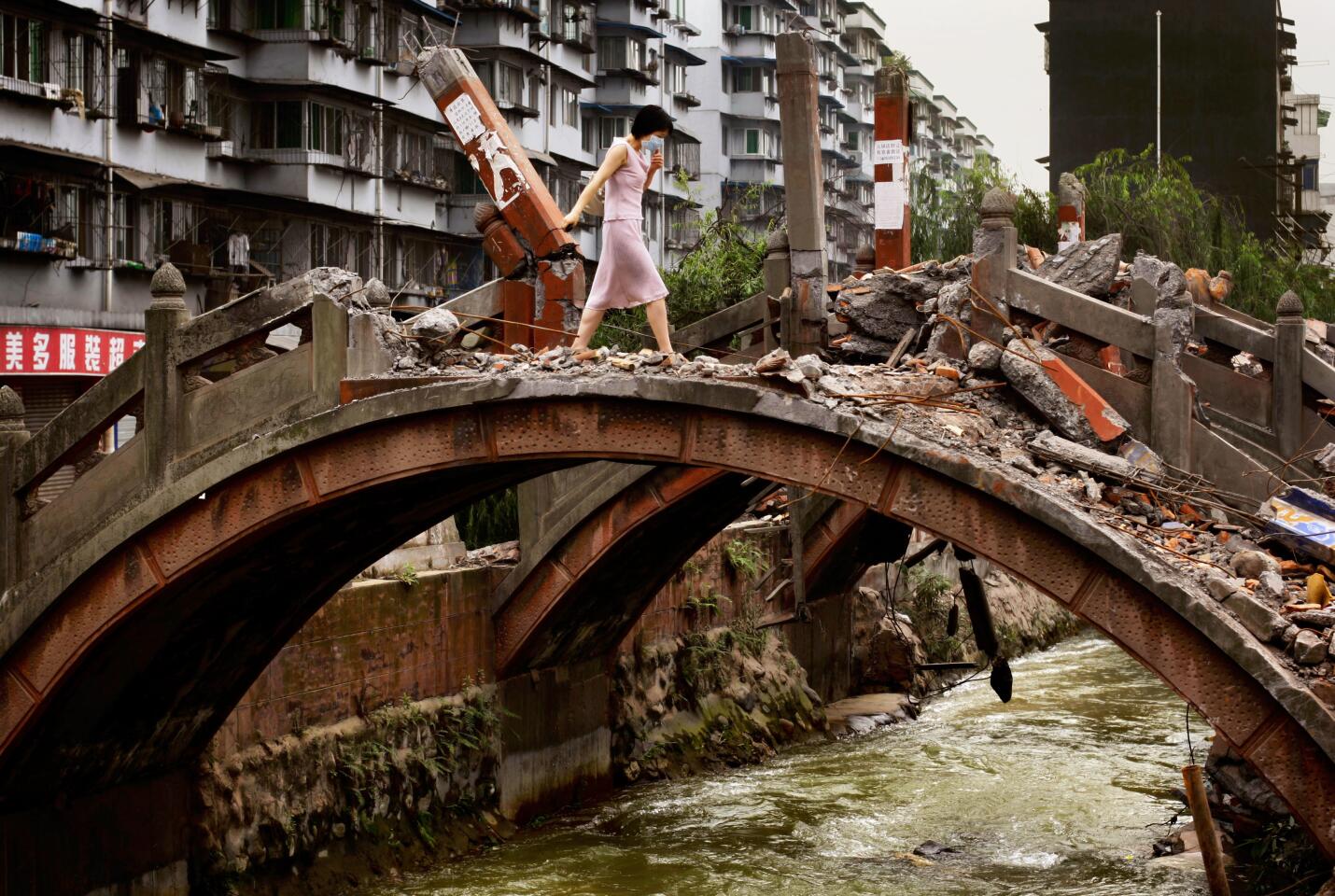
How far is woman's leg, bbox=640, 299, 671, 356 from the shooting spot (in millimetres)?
11523

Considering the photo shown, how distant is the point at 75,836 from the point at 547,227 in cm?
563

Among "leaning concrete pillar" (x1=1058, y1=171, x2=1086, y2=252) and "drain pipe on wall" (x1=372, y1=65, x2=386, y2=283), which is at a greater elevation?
"drain pipe on wall" (x1=372, y1=65, x2=386, y2=283)

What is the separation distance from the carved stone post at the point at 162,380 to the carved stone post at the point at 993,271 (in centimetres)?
511

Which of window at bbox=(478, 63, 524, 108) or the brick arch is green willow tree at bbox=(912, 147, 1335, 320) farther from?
the brick arch

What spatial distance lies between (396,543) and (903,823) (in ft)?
21.8

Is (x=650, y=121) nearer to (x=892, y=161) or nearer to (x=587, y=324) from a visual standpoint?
(x=587, y=324)

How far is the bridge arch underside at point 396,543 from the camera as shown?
9.65 meters

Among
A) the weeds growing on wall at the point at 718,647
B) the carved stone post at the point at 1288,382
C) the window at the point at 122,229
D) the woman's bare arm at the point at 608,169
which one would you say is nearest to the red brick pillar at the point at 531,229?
the woman's bare arm at the point at 608,169

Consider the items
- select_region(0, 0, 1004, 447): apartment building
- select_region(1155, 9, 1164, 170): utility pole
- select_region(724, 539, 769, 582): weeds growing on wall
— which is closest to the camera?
select_region(724, 539, 769, 582): weeds growing on wall

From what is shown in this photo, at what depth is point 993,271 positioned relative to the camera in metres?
11.5

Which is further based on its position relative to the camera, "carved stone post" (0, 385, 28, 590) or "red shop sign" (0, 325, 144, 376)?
"red shop sign" (0, 325, 144, 376)

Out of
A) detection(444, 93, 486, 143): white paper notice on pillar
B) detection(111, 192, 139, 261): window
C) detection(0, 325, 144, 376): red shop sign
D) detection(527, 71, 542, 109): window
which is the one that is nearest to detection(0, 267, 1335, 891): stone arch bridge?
detection(444, 93, 486, 143): white paper notice on pillar

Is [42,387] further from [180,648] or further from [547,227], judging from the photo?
[547,227]

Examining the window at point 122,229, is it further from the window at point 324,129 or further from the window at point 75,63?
the window at point 324,129
